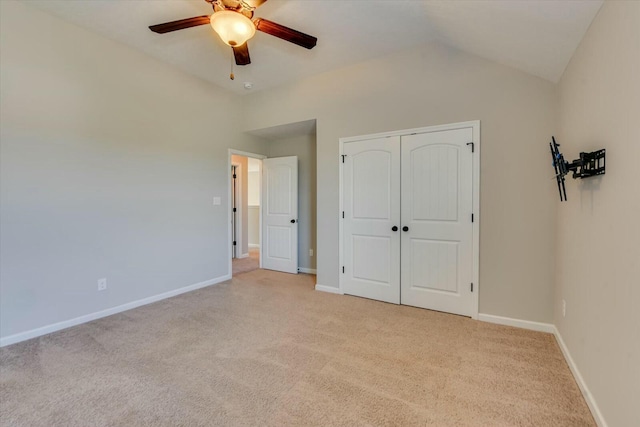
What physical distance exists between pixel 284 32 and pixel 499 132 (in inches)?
88.7

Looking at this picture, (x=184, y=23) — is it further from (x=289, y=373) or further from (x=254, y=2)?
(x=289, y=373)

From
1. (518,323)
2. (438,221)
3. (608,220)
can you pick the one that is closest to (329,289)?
(438,221)

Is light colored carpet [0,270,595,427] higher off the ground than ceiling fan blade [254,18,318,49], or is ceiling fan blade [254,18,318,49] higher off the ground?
ceiling fan blade [254,18,318,49]

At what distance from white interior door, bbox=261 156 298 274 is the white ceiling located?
176cm

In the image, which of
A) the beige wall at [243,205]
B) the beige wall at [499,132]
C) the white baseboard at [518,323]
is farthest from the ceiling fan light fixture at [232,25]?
the beige wall at [243,205]

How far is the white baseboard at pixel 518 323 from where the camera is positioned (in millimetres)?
2693

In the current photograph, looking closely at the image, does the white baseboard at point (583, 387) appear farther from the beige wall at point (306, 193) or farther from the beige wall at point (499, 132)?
the beige wall at point (306, 193)

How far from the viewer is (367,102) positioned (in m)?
3.57

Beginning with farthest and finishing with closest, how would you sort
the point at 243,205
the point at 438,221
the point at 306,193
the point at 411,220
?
the point at 243,205 → the point at 306,193 → the point at 411,220 → the point at 438,221

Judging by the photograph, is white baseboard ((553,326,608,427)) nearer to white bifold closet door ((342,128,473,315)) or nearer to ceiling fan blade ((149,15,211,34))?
white bifold closet door ((342,128,473,315))

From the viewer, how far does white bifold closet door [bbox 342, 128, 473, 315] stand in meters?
3.05

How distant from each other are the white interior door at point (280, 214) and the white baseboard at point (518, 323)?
2942 mm

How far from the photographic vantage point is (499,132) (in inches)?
112

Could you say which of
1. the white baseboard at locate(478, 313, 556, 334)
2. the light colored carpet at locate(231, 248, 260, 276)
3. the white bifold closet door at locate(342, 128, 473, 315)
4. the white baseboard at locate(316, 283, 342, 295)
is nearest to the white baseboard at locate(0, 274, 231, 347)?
the light colored carpet at locate(231, 248, 260, 276)
